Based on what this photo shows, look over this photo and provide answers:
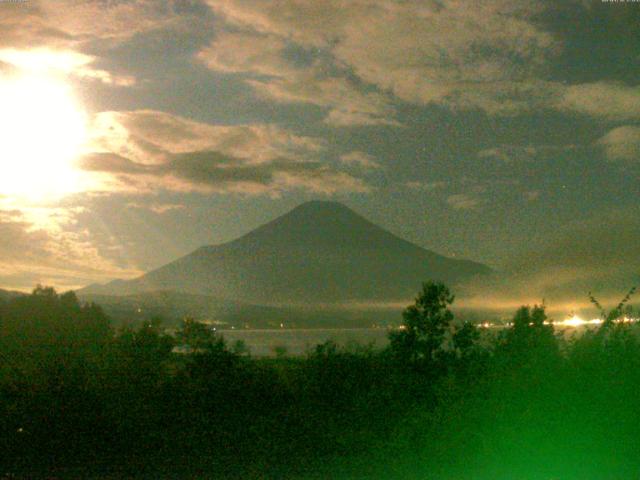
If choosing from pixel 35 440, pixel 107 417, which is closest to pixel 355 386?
pixel 107 417

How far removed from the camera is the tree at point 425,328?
15.0 meters

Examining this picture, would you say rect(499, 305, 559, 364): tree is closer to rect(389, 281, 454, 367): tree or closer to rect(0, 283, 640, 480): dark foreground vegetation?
rect(0, 283, 640, 480): dark foreground vegetation

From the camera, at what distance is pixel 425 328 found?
50.0 feet

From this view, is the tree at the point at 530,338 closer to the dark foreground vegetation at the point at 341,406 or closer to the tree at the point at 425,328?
the dark foreground vegetation at the point at 341,406

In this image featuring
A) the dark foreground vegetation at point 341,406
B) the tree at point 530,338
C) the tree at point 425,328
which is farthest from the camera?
the tree at point 425,328

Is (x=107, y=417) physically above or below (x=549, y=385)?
below

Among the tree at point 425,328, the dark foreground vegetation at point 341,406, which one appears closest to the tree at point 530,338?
the dark foreground vegetation at point 341,406

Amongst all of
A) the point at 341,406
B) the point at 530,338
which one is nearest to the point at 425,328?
the point at 530,338

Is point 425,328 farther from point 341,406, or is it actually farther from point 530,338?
point 341,406

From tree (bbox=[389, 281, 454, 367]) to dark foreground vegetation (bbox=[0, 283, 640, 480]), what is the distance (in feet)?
0.09

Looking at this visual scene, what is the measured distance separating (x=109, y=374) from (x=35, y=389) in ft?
4.08

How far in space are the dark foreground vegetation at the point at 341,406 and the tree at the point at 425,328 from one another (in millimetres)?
29

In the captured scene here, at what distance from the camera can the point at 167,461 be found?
38.2 ft

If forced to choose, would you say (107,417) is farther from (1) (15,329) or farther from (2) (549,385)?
(1) (15,329)
